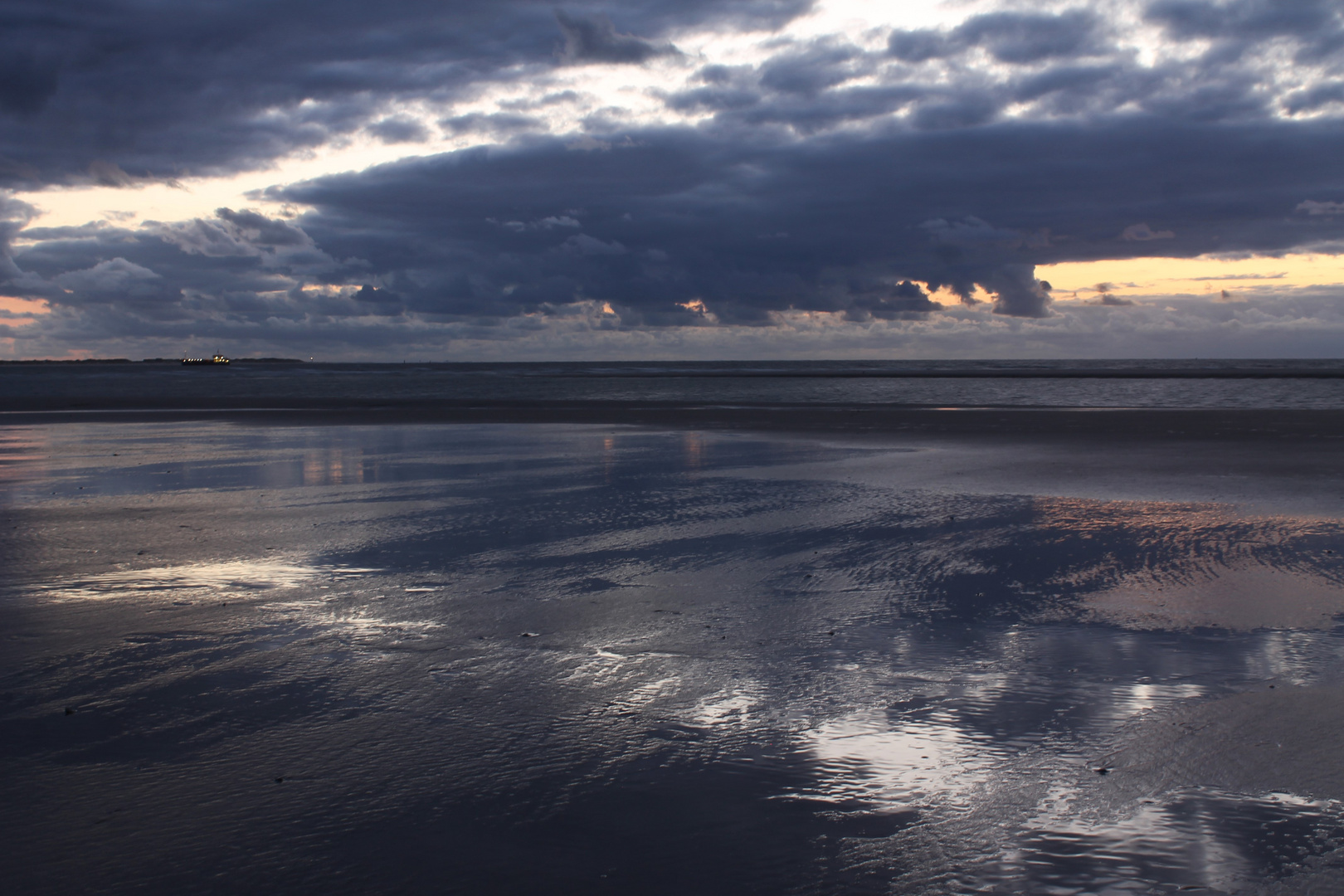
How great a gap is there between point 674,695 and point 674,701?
10 cm

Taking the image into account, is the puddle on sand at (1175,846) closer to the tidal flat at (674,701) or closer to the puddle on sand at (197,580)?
the tidal flat at (674,701)

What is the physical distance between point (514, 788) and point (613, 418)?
31625 millimetres

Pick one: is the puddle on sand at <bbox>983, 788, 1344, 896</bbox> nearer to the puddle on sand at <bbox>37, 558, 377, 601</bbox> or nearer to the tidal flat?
the tidal flat

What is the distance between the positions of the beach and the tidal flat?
0.08 feet

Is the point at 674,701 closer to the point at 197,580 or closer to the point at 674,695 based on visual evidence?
the point at 674,695

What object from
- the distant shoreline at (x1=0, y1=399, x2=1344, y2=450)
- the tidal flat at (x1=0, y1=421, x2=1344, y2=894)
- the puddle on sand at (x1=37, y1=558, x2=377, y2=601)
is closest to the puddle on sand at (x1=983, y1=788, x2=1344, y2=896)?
the tidal flat at (x1=0, y1=421, x2=1344, y2=894)

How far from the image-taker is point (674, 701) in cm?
567

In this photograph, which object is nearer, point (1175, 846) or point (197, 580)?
point (1175, 846)

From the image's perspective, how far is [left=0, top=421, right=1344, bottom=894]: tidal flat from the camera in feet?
13.0

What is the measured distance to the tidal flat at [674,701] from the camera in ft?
13.0

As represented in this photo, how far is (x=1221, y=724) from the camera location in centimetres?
525

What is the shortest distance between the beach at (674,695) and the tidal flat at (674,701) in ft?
0.08

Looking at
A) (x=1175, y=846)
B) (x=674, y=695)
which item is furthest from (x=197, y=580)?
(x=1175, y=846)

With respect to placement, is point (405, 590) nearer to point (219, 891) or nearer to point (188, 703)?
point (188, 703)
